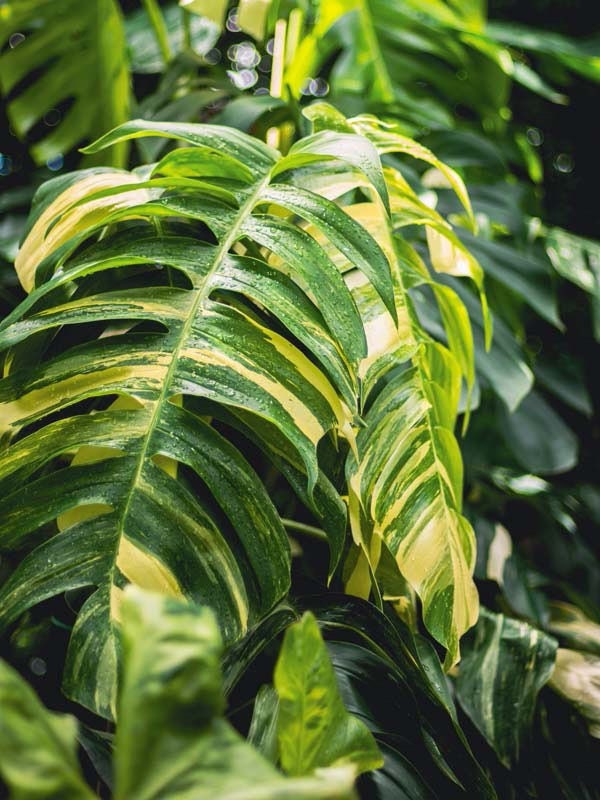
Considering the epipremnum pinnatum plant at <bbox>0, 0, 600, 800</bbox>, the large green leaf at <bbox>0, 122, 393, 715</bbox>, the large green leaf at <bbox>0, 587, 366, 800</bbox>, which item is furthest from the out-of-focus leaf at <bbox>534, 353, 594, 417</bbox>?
the large green leaf at <bbox>0, 587, 366, 800</bbox>

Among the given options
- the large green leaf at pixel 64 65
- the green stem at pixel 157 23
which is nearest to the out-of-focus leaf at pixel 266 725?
the large green leaf at pixel 64 65

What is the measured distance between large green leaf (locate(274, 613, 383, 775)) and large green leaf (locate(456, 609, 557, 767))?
1.06ft

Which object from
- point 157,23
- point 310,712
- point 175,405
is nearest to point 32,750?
point 310,712

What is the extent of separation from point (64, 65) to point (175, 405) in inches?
35.2

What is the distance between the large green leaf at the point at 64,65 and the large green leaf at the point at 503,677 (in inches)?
32.7

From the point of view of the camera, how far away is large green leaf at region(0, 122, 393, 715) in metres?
0.38

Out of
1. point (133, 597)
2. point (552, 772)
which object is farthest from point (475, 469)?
point (133, 597)

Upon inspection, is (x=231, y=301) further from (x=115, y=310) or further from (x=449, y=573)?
(x=449, y=573)

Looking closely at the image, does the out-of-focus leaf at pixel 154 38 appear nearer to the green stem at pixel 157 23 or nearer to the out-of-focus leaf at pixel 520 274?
the green stem at pixel 157 23

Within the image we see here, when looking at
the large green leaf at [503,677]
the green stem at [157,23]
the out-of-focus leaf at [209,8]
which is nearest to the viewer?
the large green leaf at [503,677]

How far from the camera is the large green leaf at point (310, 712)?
1.00 ft

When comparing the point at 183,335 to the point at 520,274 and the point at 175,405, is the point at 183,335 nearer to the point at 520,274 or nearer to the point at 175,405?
the point at 175,405

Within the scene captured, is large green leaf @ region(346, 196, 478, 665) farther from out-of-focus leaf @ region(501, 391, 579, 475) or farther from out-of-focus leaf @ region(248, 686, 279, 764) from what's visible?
out-of-focus leaf @ region(501, 391, 579, 475)

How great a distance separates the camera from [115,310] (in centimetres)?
47
